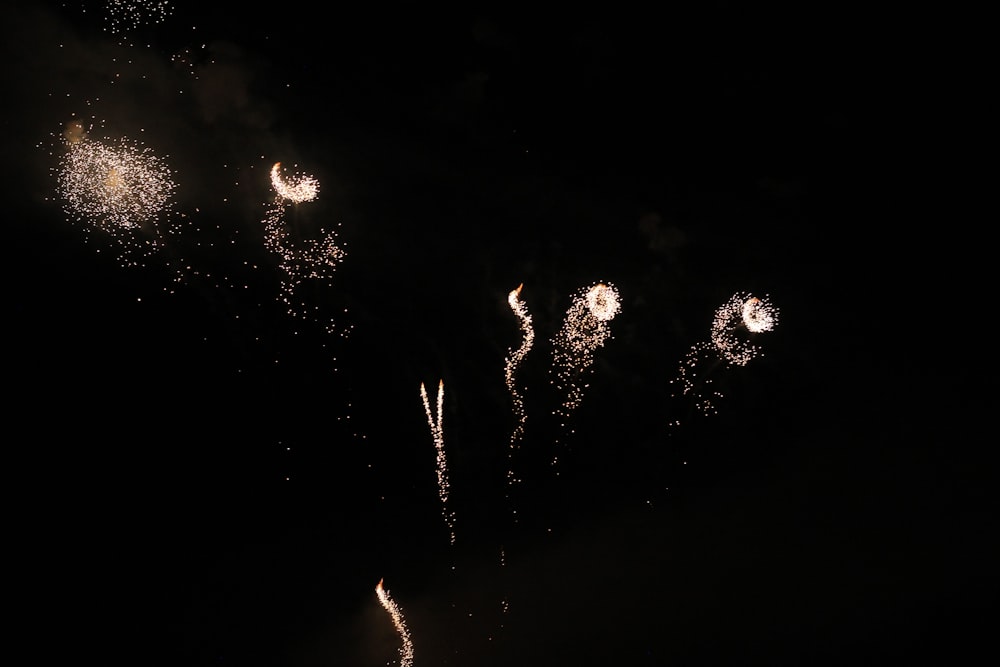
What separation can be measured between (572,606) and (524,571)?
481 millimetres

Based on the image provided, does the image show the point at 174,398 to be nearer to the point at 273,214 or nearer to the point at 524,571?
the point at 273,214

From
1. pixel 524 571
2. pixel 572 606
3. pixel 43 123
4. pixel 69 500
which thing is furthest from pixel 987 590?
pixel 43 123

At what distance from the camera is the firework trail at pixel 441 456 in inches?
176

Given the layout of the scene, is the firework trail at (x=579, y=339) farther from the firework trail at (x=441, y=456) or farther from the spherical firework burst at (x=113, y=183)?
the spherical firework burst at (x=113, y=183)

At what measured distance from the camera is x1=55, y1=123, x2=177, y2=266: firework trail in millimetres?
3270

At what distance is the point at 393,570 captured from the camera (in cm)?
445

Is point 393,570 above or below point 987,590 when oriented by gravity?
above

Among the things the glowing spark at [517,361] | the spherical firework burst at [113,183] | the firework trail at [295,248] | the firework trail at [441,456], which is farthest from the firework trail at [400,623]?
the spherical firework burst at [113,183]

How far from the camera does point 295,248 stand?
377cm

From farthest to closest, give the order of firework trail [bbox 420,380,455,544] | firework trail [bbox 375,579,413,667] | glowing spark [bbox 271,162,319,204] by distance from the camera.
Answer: firework trail [bbox 420,380,455,544], firework trail [bbox 375,579,413,667], glowing spark [bbox 271,162,319,204]

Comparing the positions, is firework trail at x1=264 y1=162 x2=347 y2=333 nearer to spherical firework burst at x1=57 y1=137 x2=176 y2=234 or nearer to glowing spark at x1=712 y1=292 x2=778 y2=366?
spherical firework burst at x1=57 y1=137 x2=176 y2=234

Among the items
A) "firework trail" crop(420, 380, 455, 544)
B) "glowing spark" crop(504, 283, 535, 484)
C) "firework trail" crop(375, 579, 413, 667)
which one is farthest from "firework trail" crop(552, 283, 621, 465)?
"firework trail" crop(375, 579, 413, 667)

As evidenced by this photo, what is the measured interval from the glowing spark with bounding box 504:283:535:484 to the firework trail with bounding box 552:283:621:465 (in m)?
0.20

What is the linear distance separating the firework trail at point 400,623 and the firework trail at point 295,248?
1.98 meters
